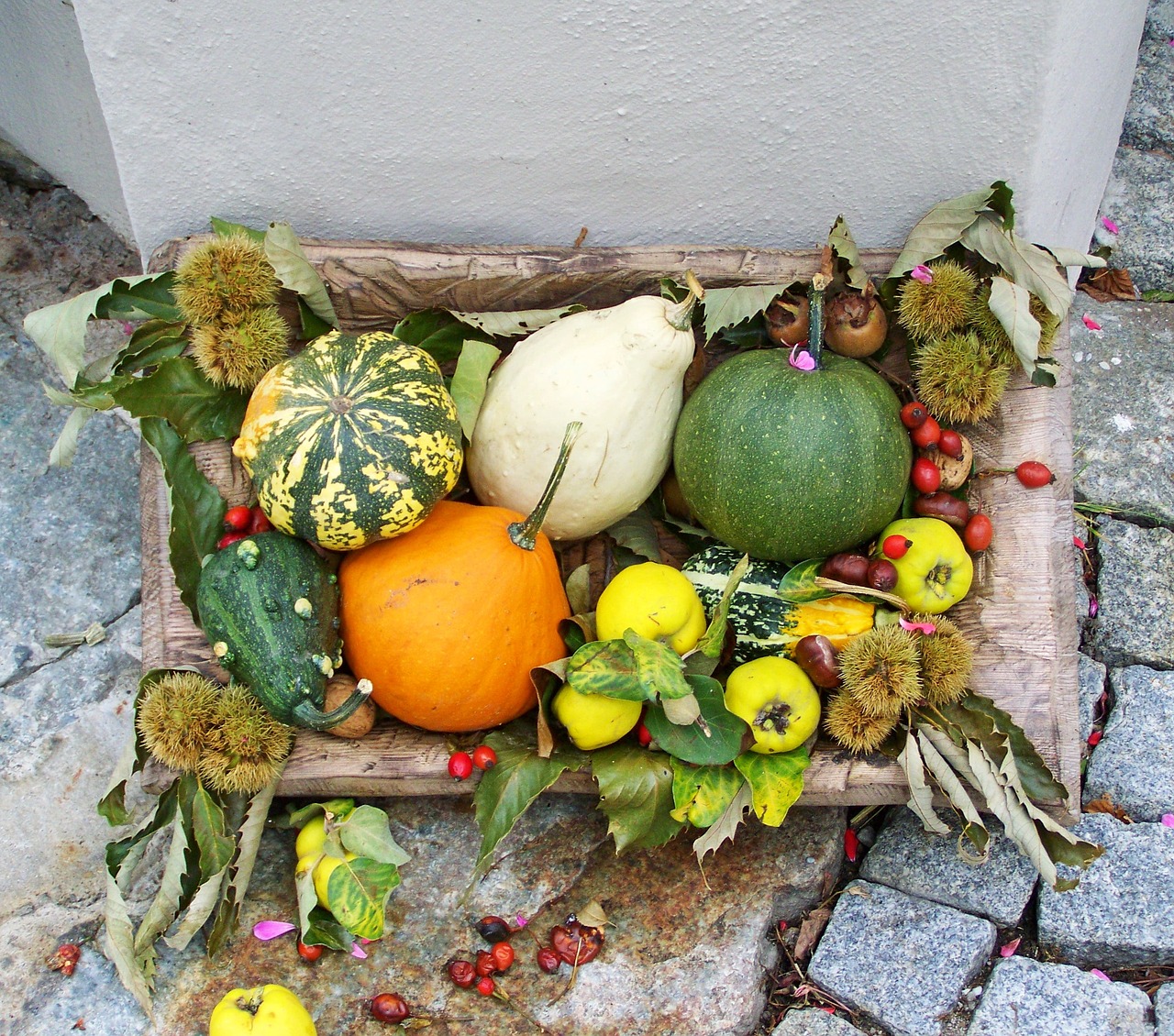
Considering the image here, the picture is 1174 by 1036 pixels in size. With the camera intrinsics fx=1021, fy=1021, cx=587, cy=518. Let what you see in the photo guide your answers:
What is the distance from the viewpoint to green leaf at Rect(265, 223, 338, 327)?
1916mm

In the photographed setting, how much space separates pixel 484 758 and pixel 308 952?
518 millimetres

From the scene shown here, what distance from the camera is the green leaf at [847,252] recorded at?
77.0 inches

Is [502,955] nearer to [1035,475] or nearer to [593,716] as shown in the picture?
[593,716]

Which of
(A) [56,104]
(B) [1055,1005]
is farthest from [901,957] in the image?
(A) [56,104]

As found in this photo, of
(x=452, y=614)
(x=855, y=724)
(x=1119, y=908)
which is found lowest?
(x=1119, y=908)

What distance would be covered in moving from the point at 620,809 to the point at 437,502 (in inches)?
26.6

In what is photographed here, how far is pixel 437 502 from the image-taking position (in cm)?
196

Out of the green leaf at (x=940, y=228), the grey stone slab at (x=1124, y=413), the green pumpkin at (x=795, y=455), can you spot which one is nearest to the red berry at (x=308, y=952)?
the green pumpkin at (x=795, y=455)

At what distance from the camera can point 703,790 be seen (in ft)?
6.28

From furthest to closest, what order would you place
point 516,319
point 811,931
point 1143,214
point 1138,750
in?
point 1143,214, point 1138,750, point 811,931, point 516,319

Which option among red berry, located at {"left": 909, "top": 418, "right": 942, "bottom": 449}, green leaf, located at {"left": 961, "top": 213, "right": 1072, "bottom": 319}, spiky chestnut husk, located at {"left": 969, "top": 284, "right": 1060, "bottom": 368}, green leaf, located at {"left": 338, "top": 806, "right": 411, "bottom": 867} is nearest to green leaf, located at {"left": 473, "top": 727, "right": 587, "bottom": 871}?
green leaf, located at {"left": 338, "top": 806, "right": 411, "bottom": 867}

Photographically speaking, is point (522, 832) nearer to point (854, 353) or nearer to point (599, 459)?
point (599, 459)

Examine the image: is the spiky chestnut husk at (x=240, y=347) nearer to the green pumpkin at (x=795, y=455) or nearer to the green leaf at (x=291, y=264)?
the green leaf at (x=291, y=264)

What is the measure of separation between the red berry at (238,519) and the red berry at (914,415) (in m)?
1.31
